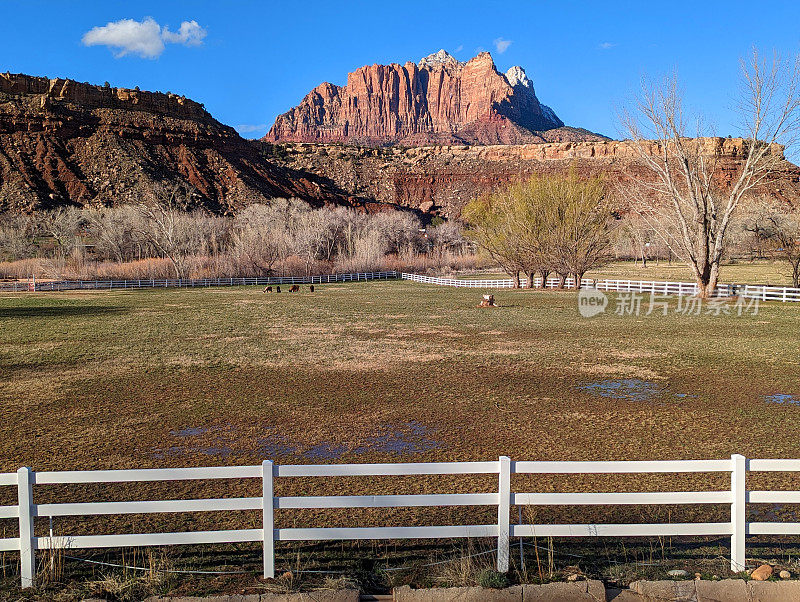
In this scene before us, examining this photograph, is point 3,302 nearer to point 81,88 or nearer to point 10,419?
point 10,419

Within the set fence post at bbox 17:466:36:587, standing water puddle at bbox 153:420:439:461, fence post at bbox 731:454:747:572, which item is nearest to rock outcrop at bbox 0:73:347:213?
standing water puddle at bbox 153:420:439:461

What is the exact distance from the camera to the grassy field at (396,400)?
859cm

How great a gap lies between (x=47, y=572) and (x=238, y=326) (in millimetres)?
20933

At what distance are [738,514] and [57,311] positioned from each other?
34.5 metres

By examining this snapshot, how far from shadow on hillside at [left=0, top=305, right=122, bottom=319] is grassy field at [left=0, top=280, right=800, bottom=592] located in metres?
4.86

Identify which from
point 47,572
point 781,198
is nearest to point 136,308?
point 47,572

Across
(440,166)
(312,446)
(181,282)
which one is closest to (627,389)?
(312,446)

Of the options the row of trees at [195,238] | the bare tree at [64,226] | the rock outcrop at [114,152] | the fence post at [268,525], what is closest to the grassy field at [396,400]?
the fence post at [268,525]

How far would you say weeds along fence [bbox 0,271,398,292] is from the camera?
53.7 meters

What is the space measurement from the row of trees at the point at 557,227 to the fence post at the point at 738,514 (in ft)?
128

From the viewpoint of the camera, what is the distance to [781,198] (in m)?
99.7

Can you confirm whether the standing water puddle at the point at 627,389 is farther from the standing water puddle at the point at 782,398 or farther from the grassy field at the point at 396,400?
the standing water puddle at the point at 782,398

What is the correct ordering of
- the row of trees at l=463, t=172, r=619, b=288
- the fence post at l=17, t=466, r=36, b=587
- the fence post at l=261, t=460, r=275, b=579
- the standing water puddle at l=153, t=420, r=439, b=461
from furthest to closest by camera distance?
the row of trees at l=463, t=172, r=619, b=288
the standing water puddle at l=153, t=420, r=439, b=461
the fence post at l=261, t=460, r=275, b=579
the fence post at l=17, t=466, r=36, b=587

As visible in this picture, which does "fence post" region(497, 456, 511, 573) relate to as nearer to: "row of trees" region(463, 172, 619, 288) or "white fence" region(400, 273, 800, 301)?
"white fence" region(400, 273, 800, 301)
